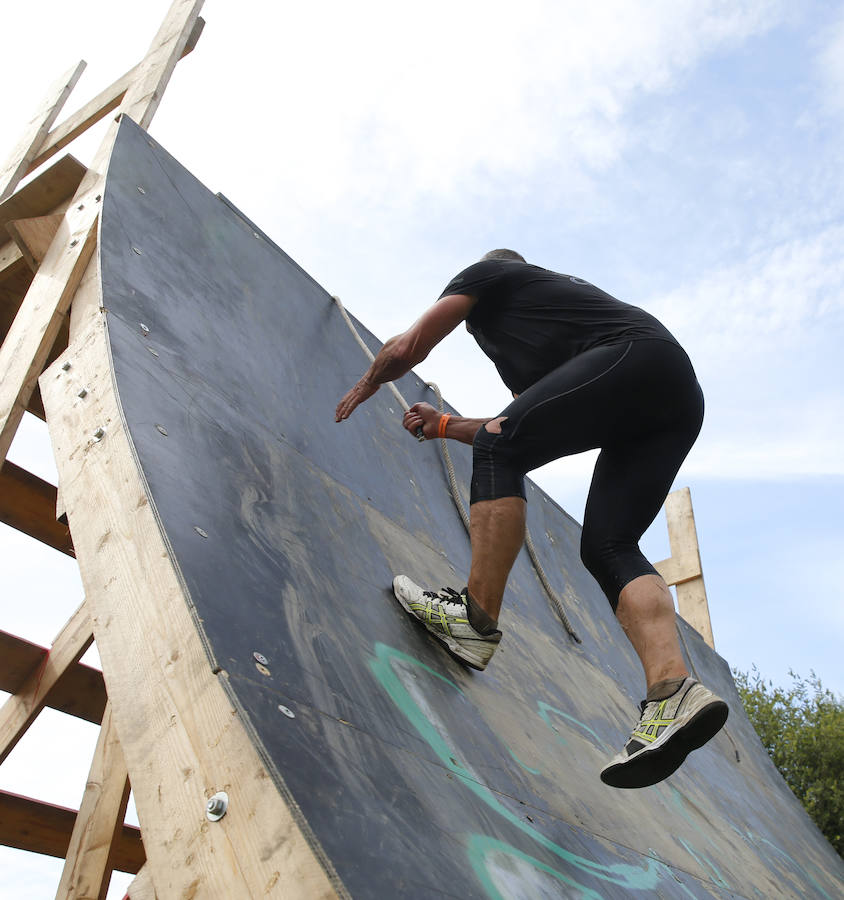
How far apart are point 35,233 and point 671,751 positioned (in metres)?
2.00

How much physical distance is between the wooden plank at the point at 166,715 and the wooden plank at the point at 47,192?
1295 mm

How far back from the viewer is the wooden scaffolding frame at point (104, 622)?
79cm

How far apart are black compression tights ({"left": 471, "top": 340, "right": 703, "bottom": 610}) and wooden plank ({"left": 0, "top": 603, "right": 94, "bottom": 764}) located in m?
1.85

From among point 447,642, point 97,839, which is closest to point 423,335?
point 447,642

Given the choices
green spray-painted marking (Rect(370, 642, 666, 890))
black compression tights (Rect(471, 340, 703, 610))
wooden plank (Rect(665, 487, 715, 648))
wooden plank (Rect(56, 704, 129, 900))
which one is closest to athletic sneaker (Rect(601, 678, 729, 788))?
green spray-painted marking (Rect(370, 642, 666, 890))

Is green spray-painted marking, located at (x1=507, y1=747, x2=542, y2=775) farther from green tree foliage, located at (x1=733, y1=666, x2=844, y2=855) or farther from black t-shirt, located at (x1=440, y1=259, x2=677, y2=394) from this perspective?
green tree foliage, located at (x1=733, y1=666, x2=844, y2=855)

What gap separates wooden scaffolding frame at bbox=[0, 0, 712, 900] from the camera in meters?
0.79

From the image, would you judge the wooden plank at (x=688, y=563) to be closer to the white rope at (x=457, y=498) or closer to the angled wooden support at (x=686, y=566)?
the angled wooden support at (x=686, y=566)

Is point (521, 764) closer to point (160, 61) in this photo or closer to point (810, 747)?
point (160, 61)

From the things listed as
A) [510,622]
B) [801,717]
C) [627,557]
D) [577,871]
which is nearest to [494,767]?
[577,871]

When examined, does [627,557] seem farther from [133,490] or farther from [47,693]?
[47,693]

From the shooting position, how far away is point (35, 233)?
2.17 meters

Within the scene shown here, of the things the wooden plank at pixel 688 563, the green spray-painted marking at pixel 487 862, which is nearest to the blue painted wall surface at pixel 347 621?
the green spray-painted marking at pixel 487 862

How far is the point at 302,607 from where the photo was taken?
4.37ft
